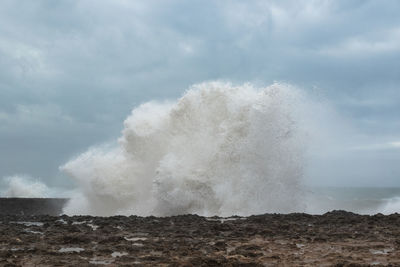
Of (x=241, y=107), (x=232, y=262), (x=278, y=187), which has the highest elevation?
(x=241, y=107)

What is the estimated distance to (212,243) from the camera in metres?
12.2

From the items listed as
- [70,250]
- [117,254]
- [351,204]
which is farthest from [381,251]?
Answer: [351,204]

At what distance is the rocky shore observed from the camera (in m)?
9.84

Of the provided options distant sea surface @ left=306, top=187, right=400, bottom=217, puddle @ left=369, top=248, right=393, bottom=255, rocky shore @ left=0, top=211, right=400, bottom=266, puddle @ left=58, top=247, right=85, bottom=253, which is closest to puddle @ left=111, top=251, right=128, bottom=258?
rocky shore @ left=0, top=211, right=400, bottom=266

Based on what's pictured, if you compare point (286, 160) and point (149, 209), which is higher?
point (286, 160)

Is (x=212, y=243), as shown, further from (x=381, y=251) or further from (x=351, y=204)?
(x=351, y=204)

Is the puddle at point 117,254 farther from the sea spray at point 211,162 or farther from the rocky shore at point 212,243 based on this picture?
the sea spray at point 211,162

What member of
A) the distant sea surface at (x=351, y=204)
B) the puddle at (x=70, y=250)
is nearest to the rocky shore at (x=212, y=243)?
the puddle at (x=70, y=250)

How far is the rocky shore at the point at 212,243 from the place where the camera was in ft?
32.3

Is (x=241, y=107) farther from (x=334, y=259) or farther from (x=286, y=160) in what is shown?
(x=334, y=259)

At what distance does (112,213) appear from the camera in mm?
26688

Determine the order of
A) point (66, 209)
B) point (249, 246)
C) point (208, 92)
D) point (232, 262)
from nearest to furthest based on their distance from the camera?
point (232, 262), point (249, 246), point (208, 92), point (66, 209)

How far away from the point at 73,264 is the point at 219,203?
44.2 ft

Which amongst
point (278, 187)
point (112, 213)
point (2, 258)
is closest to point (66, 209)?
point (112, 213)
